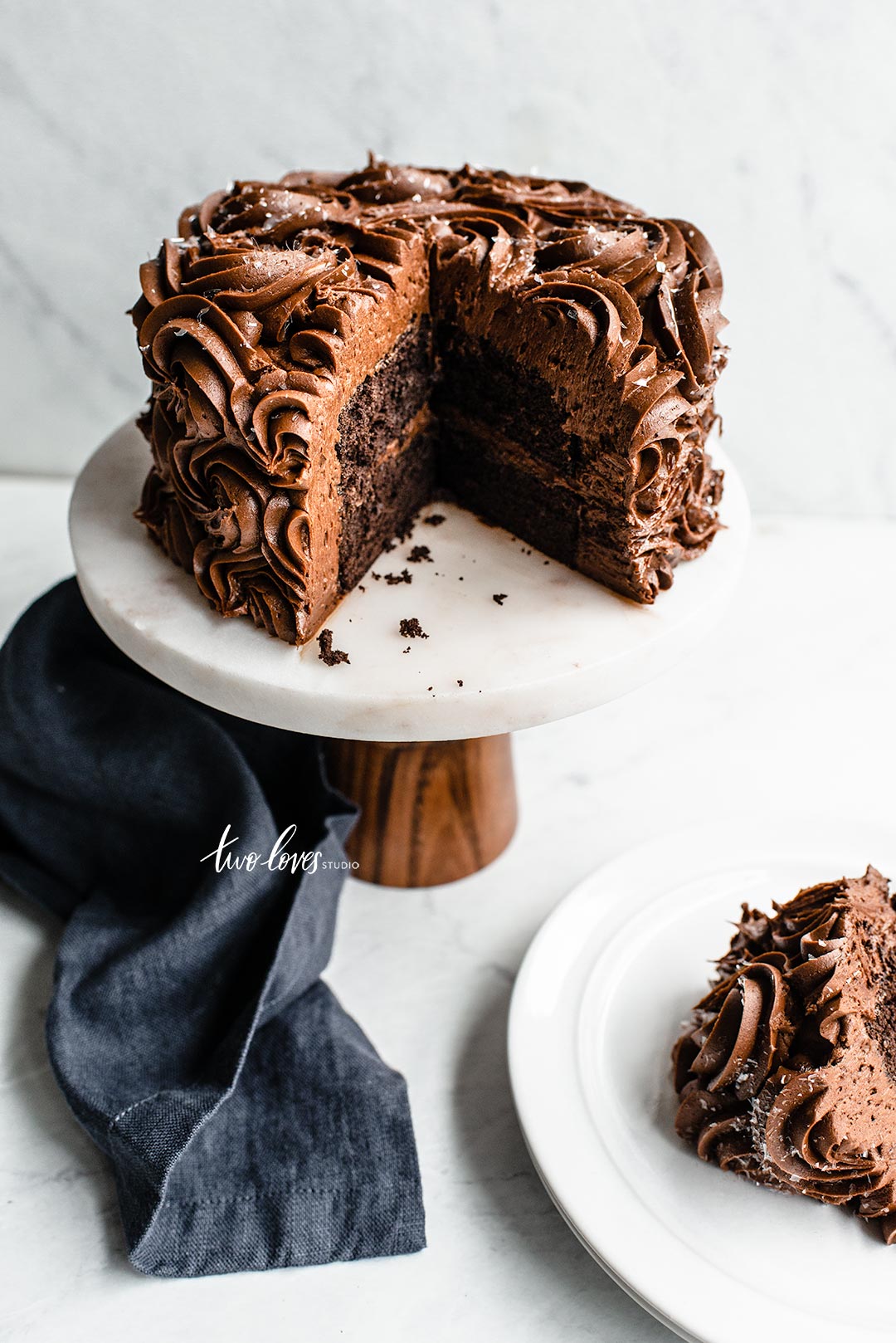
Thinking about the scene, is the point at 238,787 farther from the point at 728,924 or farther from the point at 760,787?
the point at 760,787

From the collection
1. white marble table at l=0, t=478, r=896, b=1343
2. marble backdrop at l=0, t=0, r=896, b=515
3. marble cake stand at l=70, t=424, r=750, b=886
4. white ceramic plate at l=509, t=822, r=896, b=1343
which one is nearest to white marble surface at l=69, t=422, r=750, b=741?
marble cake stand at l=70, t=424, r=750, b=886

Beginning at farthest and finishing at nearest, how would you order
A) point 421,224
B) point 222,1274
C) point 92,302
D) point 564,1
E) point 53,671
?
point 92,302 < point 564,1 < point 53,671 < point 421,224 < point 222,1274

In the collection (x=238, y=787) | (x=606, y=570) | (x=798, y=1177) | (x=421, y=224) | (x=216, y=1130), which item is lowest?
(x=216, y=1130)

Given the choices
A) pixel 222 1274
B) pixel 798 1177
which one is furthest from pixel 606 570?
pixel 222 1274

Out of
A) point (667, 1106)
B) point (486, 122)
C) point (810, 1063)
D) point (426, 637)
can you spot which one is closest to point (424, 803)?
point (426, 637)

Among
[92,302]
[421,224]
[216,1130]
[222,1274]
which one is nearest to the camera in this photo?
[222,1274]

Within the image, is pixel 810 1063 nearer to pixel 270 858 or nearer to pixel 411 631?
pixel 411 631

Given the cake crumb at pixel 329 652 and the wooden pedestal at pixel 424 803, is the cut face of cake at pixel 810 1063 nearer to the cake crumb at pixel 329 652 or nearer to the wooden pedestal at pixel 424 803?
the wooden pedestal at pixel 424 803
